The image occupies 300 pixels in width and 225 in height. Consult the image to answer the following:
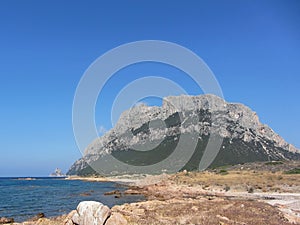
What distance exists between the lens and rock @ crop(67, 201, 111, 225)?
22811 millimetres

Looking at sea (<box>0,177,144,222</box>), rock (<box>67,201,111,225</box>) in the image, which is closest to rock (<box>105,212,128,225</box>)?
rock (<box>67,201,111,225</box>)

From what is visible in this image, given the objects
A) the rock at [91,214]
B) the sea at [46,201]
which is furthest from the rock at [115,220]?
the sea at [46,201]

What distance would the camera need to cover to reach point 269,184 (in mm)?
74375

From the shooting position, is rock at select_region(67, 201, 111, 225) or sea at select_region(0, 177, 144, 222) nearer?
rock at select_region(67, 201, 111, 225)

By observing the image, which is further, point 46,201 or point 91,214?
point 46,201

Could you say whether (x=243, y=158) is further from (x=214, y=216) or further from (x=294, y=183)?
(x=214, y=216)

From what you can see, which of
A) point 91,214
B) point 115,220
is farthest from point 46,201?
point 115,220

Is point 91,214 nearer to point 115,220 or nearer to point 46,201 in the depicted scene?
point 115,220

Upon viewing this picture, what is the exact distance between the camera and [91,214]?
2316cm

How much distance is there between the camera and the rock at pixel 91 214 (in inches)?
898

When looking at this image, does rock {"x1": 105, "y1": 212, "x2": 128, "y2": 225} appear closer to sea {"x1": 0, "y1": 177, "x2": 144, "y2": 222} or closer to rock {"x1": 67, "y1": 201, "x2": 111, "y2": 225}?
rock {"x1": 67, "y1": 201, "x2": 111, "y2": 225}

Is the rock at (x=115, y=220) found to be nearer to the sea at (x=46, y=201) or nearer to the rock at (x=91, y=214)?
the rock at (x=91, y=214)

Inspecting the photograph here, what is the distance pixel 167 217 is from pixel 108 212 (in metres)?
7.61

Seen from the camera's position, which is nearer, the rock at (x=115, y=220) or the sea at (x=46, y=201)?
the rock at (x=115, y=220)
